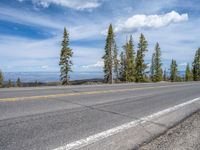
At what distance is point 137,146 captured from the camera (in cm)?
512

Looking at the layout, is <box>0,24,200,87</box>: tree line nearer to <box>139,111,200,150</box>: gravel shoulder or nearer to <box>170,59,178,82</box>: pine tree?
<box>170,59,178,82</box>: pine tree

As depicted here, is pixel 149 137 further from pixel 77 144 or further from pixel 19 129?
pixel 19 129

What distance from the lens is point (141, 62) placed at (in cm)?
6219

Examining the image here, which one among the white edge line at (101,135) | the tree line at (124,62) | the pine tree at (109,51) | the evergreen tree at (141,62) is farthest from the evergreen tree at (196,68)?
the white edge line at (101,135)

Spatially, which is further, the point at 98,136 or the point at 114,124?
the point at 114,124

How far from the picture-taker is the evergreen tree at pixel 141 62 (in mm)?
60812

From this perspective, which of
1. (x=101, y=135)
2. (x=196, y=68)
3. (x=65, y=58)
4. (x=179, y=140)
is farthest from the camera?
(x=196, y=68)

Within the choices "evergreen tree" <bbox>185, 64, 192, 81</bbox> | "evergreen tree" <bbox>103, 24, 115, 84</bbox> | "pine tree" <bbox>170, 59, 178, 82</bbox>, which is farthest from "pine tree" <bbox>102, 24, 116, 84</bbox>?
"evergreen tree" <bbox>185, 64, 192, 81</bbox>

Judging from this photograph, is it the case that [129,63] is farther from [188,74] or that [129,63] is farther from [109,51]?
[188,74]

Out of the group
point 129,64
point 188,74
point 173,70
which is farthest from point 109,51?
point 188,74

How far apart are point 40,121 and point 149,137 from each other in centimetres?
257

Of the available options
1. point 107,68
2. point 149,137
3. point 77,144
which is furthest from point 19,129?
point 107,68

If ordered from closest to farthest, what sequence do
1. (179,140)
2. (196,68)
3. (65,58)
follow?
(179,140) < (65,58) < (196,68)

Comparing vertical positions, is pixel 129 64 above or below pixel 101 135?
above
